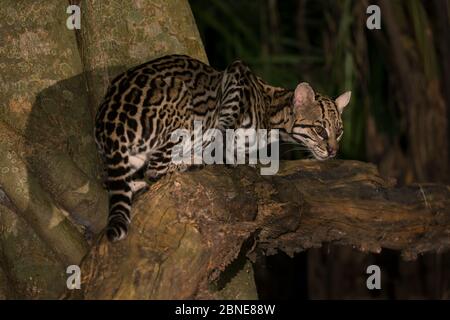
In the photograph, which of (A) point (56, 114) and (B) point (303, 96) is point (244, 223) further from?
(B) point (303, 96)

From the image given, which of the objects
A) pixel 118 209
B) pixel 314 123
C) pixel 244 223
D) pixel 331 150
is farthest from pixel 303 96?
pixel 118 209

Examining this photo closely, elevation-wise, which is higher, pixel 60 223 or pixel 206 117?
pixel 206 117

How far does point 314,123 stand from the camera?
22.8ft

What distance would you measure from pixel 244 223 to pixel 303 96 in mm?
1818

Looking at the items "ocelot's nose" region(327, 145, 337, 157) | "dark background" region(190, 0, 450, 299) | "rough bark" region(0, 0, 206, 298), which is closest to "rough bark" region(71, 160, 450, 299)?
"ocelot's nose" region(327, 145, 337, 157)

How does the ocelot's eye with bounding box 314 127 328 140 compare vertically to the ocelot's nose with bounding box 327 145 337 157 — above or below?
above

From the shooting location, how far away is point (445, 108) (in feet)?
30.9

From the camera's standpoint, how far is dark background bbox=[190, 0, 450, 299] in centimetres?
940

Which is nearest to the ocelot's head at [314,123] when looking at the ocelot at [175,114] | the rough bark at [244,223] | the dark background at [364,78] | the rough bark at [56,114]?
the ocelot at [175,114]

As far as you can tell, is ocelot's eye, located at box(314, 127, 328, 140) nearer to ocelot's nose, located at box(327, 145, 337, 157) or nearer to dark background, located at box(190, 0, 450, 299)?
ocelot's nose, located at box(327, 145, 337, 157)

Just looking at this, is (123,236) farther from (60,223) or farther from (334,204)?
(334,204)

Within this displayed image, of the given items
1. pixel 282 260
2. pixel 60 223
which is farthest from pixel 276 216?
pixel 282 260

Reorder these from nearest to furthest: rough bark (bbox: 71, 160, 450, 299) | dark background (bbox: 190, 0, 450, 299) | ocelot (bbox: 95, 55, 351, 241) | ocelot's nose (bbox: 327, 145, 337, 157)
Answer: rough bark (bbox: 71, 160, 450, 299) < ocelot (bbox: 95, 55, 351, 241) < ocelot's nose (bbox: 327, 145, 337, 157) < dark background (bbox: 190, 0, 450, 299)

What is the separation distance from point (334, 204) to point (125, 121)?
1514mm
